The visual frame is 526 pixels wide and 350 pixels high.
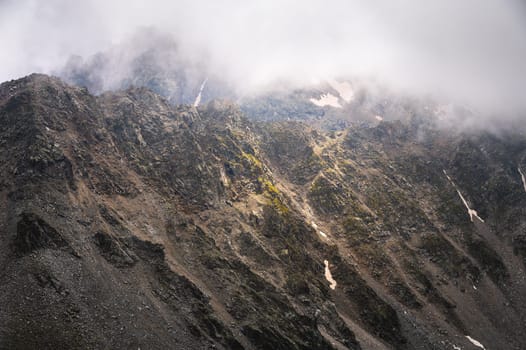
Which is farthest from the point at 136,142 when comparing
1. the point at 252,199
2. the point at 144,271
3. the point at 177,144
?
the point at 144,271

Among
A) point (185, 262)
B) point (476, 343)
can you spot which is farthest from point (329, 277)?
point (185, 262)

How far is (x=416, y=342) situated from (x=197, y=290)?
84403mm

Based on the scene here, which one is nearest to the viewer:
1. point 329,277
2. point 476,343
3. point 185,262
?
point 185,262

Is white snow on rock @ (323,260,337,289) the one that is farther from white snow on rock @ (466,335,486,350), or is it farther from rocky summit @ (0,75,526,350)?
white snow on rock @ (466,335,486,350)

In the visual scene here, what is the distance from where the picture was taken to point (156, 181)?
164750 millimetres

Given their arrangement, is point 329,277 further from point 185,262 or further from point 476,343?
point 185,262

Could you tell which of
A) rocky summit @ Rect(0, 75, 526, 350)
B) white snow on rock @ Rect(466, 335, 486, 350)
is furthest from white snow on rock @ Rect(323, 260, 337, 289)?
white snow on rock @ Rect(466, 335, 486, 350)

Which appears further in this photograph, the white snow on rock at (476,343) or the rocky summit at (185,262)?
the white snow on rock at (476,343)

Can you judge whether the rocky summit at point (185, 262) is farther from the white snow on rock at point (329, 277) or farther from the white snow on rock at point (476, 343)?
the white snow on rock at point (476, 343)

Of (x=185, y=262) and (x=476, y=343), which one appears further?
(x=476, y=343)

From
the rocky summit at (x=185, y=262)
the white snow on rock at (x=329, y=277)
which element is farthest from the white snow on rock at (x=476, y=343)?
the white snow on rock at (x=329, y=277)

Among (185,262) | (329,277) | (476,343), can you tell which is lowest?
(476,343)

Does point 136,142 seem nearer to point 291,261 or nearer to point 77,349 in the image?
point 291,261

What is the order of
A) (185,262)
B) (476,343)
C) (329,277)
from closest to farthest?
(185,262)
(476,343)
(329,277)
